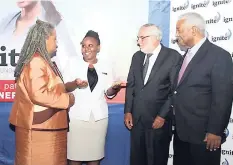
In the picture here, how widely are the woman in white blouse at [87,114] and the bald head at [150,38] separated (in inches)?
18.5

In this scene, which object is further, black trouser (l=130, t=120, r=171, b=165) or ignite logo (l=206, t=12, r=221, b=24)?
ignite logo (l=206, t=12, r=221, b=24)

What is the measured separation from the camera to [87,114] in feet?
9.42

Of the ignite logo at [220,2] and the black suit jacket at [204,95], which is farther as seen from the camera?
the ignite logo at [220,2]

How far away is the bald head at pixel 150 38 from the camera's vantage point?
2811 millimetres

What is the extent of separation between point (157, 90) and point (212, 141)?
646 millimetres

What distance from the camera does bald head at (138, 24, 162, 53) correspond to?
281 centimetres

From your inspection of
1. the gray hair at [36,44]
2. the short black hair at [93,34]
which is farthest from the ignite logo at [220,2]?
the gray hair at [36,44]

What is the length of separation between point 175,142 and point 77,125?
0.95 meters

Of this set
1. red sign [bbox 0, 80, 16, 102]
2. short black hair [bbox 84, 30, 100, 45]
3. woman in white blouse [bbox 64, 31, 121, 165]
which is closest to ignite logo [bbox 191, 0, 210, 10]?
short black hair [bbox 84, 30, 100, 45]

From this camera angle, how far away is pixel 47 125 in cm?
237

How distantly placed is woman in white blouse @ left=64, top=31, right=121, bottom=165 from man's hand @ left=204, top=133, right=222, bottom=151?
97 cm

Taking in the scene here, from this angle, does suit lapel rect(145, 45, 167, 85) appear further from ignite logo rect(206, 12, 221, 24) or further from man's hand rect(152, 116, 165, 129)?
ignite logo rect(206, 12, 221, 24)

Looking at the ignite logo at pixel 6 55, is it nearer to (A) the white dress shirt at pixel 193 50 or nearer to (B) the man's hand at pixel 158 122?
(B) the man's hand at pixel 158 122

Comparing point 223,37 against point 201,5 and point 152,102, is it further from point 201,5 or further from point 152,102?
point 152,102
